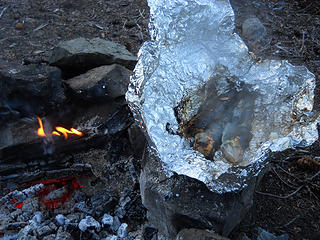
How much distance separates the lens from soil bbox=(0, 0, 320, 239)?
226cm

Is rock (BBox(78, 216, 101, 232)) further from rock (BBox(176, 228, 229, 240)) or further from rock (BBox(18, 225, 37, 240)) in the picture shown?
rock (BBox(176, 228, 229, 240))

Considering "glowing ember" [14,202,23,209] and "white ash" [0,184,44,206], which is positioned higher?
"white ash" [0,184,44,206]

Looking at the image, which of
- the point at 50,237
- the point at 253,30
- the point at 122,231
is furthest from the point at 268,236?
the point at 253,30

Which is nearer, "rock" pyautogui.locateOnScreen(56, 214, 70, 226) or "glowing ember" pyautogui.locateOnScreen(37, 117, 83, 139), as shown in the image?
"rock" pyautogui.locateOnScreen(56, 214, 70, 226)

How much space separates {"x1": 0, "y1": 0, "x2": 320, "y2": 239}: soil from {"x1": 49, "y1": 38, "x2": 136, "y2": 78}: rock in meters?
0.32

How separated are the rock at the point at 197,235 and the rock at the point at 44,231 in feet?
2.54

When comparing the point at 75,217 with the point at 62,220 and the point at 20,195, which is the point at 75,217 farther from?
the point at 20,195

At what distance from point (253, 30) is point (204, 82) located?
1.32m

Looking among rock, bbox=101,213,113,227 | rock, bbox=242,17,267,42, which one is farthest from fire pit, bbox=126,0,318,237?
rock, bbox=242,17,267,42

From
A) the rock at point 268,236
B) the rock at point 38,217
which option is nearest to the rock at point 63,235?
the rock at point 38,217

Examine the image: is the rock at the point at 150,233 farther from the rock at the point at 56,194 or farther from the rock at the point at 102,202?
the rock at the point at 56,194

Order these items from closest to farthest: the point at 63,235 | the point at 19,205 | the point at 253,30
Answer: the point at 63,235 < the point at 19,205 < the point at 253,30

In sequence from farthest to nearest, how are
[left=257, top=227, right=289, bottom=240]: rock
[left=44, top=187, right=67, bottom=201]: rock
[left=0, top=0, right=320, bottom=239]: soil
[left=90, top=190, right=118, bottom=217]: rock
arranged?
[left=0, top=0, right=320, bottom=239]: soil, [left=44, top=187, right=67, bottom=201]: rock, [left=90, top=190, right=118, bottom=217]: rock, [left=257, top=227, right=289, bottom=240]: rock

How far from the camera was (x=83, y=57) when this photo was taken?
2424 millimetres
